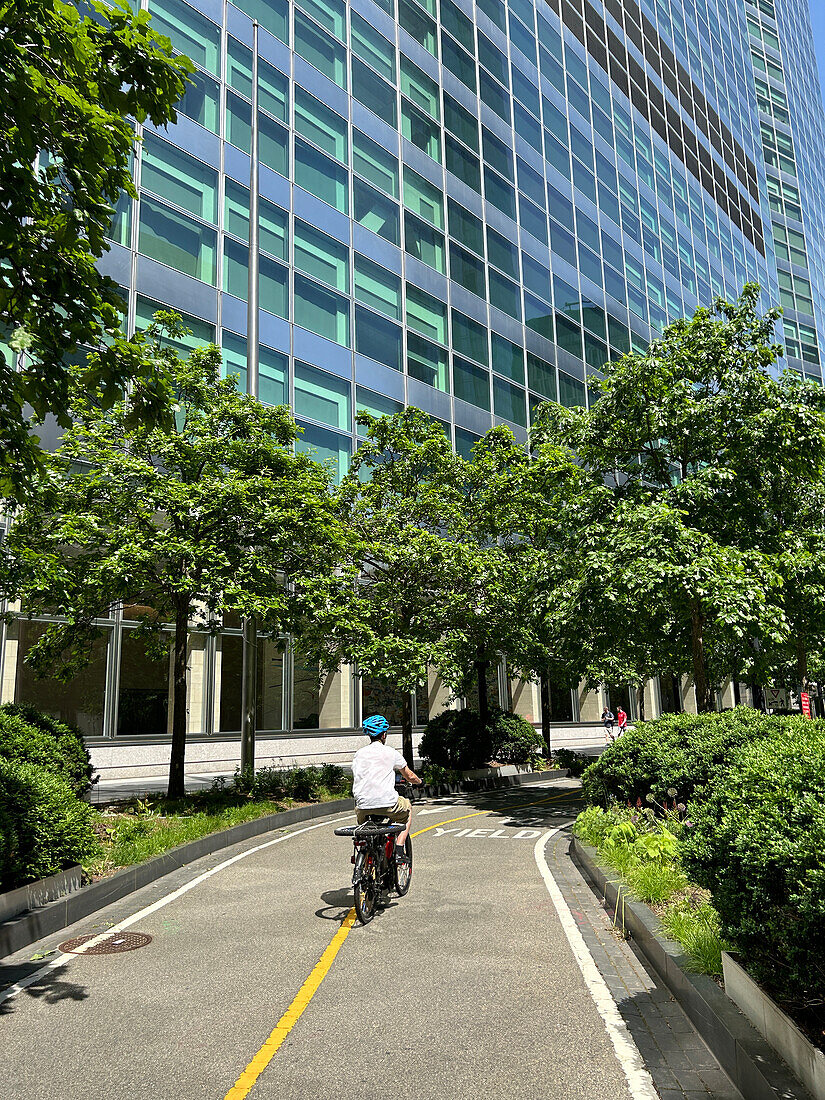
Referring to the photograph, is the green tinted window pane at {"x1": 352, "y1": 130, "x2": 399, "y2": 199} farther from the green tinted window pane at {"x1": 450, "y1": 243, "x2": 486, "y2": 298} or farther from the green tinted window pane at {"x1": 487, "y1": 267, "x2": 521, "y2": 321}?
the green tinted window pane at {"x1": 487, "y1": 267, "x2": 521, "y2": 321}

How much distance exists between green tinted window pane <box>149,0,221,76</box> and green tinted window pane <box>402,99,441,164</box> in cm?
952

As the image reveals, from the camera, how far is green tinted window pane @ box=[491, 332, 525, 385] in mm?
36406

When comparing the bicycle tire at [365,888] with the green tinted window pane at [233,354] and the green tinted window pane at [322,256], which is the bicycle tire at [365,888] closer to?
the green tinted window pane at [233,354]

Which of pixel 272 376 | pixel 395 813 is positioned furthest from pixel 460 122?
pixel 395 813

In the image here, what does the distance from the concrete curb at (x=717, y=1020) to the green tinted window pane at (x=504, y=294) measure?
32411 millimetres

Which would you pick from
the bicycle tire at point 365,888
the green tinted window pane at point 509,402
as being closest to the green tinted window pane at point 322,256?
the green tinted window pane at point 509,402

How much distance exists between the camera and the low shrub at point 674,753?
10.2m

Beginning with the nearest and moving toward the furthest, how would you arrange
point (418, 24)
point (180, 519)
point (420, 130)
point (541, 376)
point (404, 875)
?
1. point (404, 875)
2. point (180, 519)
3. point (420, 130)
4. point (418, 24)
5. point (541, 376)

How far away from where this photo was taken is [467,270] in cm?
3562

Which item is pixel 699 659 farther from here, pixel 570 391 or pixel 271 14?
pixel 570 391

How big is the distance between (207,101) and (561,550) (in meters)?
17.4

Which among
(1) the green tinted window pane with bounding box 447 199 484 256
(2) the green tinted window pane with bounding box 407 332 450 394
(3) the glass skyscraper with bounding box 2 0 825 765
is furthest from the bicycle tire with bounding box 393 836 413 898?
(1) the green tinted window pane with bounding box 447 199 484 256

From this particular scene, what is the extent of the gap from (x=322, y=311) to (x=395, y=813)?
2222cm

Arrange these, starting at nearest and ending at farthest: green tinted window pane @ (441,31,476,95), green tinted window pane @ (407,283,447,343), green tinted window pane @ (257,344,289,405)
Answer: green tinted window pane @ (257,344,289,405)
green tinted window pane @ (407,283,447,343)
green tinted window pane @ (441,31,476,95)
